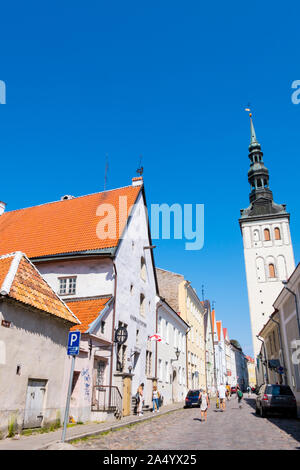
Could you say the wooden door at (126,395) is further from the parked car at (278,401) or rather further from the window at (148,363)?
the parked car at (278,401)

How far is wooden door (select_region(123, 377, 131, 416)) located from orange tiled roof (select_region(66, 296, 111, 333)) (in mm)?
4243

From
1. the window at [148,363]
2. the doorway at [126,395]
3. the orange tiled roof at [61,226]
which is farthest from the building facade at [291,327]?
the orange tiled roof at [61,226]

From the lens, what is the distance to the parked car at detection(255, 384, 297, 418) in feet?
57.8

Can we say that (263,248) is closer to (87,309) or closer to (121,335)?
(121,335)

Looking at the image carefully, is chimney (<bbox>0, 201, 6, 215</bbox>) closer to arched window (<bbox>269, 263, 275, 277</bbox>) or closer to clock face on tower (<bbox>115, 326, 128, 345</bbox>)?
clock face on tower (<bbox>115, 326, 128, 345</bbox>)

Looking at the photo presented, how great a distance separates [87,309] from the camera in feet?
57.3

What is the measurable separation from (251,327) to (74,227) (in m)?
45.3

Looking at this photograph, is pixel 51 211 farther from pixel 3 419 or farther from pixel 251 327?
pixel 251 327

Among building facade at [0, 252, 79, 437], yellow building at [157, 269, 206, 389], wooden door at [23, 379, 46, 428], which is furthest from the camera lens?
yellow building at [157, 269, 206, 389]

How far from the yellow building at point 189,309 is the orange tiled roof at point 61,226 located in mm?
15854

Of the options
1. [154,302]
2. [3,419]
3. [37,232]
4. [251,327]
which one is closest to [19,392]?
[3,419]

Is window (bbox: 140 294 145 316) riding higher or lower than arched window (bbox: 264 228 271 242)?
lower

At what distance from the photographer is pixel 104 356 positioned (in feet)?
56.6

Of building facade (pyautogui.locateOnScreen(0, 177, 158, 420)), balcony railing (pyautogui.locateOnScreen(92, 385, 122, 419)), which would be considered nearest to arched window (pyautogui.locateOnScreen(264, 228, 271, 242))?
building facade (pyautogui.locateOnScreen(0, 177, 158, 420))
